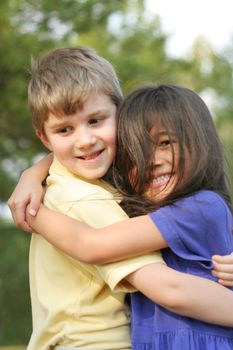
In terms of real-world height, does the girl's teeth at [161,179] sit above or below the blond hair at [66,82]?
below

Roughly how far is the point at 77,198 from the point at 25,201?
230 millimetres

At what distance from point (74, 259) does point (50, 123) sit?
41 cm

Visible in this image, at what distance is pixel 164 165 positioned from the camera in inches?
88.2

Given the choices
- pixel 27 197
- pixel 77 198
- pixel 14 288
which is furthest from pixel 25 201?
pixel 14 288

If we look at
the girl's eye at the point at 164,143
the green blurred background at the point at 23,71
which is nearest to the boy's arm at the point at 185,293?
the girl's eye at the point at 164,143

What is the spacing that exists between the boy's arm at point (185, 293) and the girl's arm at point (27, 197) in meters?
0.41

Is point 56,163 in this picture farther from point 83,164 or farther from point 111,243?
point 111,243

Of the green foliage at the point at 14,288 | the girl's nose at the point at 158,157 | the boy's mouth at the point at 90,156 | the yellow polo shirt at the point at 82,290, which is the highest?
the girl's nose at the point at 158,157

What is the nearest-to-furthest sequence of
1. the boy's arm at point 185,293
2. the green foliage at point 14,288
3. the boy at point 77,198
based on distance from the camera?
1. the boy's arm at point 185,293
2. the boy at point 77,198
3. the green foliage at point 14,288

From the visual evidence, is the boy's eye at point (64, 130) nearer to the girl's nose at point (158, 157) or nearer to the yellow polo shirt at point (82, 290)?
the yellow polo shirt at point (82, 290)

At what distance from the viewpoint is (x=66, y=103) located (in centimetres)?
226

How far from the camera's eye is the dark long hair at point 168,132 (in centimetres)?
221

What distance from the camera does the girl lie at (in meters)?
2.11

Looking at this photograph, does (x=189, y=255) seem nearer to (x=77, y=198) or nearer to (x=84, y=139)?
(x=77, y=198)
